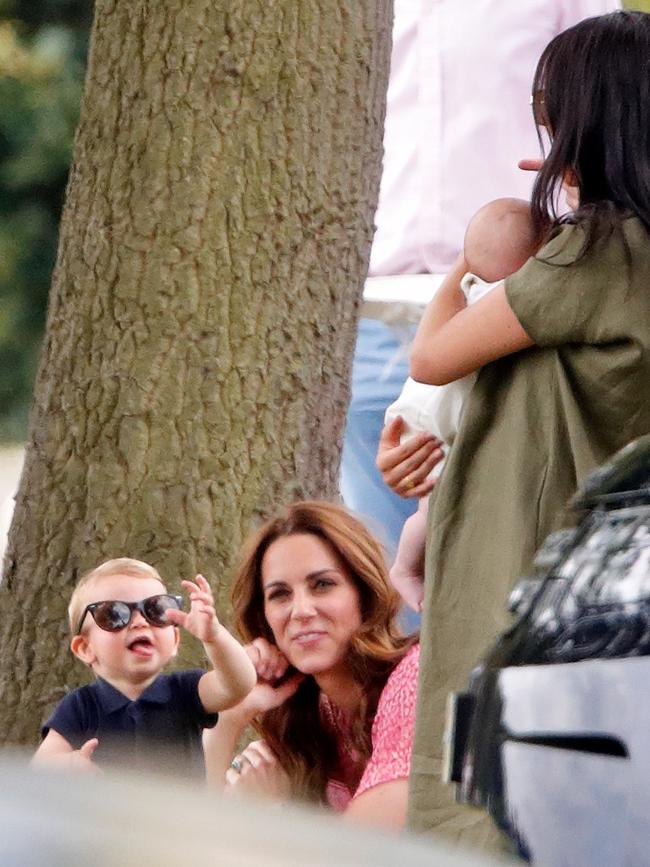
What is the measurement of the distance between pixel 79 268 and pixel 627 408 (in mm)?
1845

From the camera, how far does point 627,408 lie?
10.7 feet

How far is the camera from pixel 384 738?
3693 mm

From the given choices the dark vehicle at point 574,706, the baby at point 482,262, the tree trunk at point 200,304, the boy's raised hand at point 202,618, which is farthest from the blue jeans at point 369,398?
the dark vehicle at point 574,706

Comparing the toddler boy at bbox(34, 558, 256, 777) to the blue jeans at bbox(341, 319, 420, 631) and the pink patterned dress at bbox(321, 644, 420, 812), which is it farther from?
the blue jeans at bbox(341, 319, 420, 631)

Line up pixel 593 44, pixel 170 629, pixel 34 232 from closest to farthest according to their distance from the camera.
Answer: pixel 593 44, pixel 170 629, pixel 34 232

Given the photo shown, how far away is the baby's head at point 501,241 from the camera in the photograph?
11.5 feet

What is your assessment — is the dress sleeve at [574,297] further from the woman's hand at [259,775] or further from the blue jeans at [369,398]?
the blue jeans at [369,398]

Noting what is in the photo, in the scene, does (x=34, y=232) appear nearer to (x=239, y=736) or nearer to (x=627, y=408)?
(x=239, y=736)

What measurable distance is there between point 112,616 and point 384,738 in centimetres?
60

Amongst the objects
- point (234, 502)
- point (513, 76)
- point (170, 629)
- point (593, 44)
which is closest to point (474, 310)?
point (593, 44)

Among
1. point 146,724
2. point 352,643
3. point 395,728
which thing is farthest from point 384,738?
point 146,724

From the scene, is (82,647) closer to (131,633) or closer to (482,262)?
(131,633)

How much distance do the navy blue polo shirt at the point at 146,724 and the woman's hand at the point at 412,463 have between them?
594 mm

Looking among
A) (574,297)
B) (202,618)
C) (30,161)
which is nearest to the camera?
(574,297)
